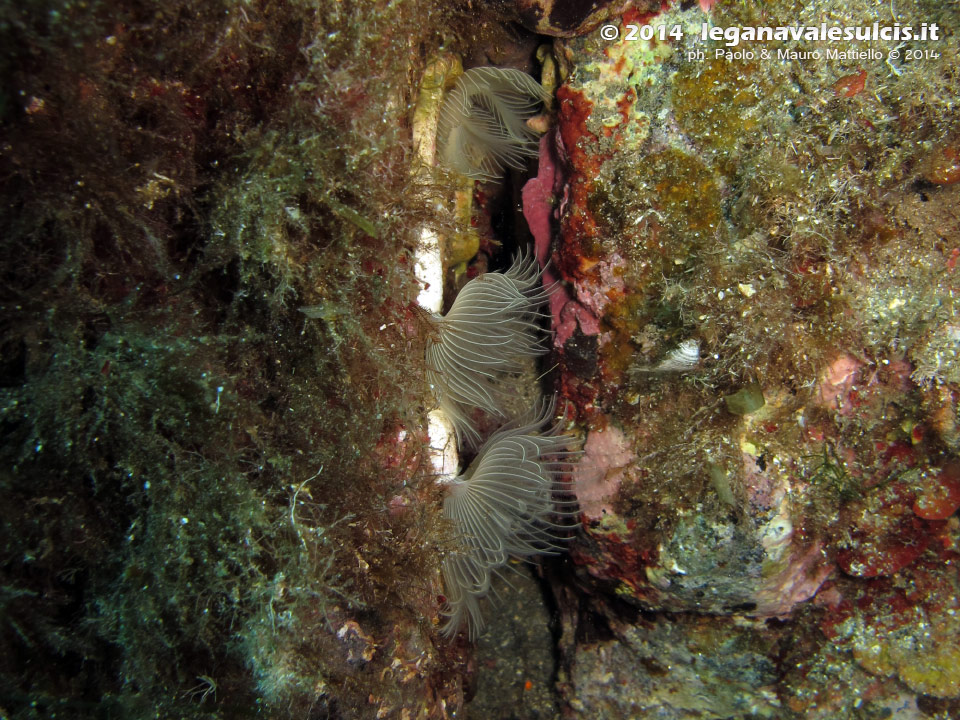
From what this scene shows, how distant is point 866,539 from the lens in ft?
11.8

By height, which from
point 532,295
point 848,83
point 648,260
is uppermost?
point 848,83

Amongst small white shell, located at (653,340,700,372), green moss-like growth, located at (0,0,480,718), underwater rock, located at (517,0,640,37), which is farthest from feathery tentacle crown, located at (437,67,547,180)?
small white shell, located at (653,340,700,372)

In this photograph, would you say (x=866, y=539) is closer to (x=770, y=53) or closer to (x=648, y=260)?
(x=648, y=260)

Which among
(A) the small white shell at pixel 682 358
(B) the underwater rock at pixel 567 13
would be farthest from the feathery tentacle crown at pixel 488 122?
(A) the small white shell at pixel 682 358

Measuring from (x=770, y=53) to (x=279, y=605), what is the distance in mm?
4028

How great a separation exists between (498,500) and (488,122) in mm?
2556

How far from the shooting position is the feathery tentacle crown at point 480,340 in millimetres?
2955

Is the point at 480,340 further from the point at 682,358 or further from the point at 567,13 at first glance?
the point at 567,13

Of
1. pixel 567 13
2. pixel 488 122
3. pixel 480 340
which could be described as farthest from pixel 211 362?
pixel 567 13

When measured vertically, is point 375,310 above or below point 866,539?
above

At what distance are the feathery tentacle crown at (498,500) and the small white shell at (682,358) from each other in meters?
0.80

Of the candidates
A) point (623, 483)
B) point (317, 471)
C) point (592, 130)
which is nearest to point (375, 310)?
point (317, 471)

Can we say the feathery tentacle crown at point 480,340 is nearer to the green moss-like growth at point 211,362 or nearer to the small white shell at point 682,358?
the green moss-like growth at point 211,362

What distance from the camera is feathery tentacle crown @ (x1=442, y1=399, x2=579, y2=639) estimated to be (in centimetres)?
318
